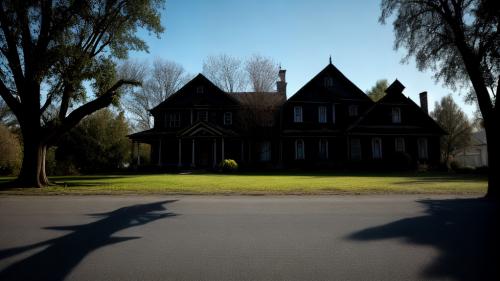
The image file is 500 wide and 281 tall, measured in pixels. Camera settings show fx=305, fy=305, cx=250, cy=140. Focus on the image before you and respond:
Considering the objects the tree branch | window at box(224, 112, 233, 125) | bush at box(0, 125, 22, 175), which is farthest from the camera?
window at box(224, 112, 233, 125)

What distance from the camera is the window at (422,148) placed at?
32.7 meters

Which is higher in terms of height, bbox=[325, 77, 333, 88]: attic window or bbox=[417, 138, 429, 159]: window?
bbox=[325, 77, 333, 88]: attic window

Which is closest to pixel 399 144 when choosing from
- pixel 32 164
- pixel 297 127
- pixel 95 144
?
pixel 297 127

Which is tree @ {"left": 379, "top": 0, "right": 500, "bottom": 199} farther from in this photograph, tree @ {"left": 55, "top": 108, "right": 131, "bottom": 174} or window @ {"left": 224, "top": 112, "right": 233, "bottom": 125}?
tree @ {"left": 55, "top": 108, "right": 131, "bottom": 174}

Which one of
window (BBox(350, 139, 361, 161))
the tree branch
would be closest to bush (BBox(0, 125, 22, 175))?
the tree branch

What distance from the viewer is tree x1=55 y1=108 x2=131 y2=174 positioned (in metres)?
33.1

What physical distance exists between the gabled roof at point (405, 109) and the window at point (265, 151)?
9.51 meters

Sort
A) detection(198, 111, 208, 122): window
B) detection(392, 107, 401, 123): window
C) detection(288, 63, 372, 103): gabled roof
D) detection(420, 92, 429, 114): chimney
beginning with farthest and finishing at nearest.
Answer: detection(420, 92, 429, 114): chimney → detection(198, 111, 208, 122): window → detection(288, 63, 372, 103): gabled roof → detection(392, 107, 401, 123): window

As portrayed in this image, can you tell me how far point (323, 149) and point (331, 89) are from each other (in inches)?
271

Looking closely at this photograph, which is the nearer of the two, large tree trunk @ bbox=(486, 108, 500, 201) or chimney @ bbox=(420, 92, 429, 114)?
large tree trunk @ bbox=(486, 108, 500, 201)

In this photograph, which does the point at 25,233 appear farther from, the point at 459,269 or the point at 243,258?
the point at 459,269

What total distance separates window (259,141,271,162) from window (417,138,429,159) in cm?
1606

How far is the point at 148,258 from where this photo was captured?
4758 millimetres

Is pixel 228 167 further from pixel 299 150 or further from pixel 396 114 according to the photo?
pixel 396 114
